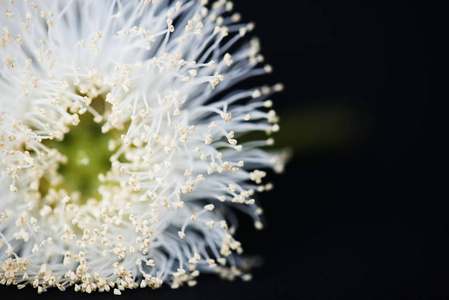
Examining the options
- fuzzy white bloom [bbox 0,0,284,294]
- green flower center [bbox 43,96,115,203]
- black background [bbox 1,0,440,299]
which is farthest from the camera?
black background [bbox 1,0,440,299]

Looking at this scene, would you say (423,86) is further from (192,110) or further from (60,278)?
(60,278)

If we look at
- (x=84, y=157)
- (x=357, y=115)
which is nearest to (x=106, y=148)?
(x=84, y=157)

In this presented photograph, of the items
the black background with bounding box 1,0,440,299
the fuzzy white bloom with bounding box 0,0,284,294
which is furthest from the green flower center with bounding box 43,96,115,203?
the black background with bounding box 1,0,440,299

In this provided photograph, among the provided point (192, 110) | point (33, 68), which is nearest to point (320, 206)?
point (192, 110)

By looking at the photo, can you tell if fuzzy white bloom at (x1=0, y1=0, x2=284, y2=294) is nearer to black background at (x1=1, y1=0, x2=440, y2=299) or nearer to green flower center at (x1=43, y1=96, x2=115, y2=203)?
green flower center at (x1=43, y1=96, x2=115, y2=203)

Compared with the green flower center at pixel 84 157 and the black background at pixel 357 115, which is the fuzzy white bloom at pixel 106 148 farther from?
the black background at pixel 357 115

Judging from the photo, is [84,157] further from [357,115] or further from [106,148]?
[357,115]
